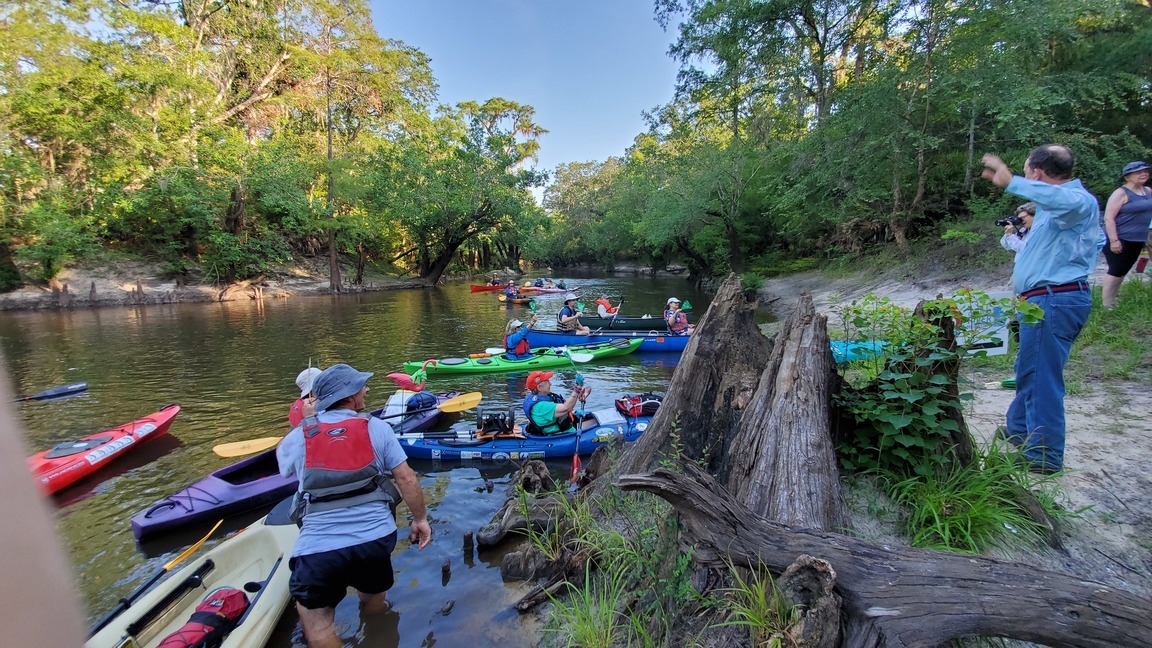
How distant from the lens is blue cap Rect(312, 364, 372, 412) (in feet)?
11.1

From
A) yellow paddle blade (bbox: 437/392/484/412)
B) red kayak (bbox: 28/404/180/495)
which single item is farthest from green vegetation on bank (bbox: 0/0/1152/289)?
red kayak (bbox: 28/404/180/495)

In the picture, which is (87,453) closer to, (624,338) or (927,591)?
(927,591)

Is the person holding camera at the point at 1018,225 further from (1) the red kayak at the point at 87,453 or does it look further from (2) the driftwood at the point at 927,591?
(1) the red kayak at the point at 87,453

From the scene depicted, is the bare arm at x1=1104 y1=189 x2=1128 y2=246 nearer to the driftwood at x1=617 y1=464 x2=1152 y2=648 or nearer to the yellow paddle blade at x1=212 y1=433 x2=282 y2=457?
the driftwood at x1=617 y1=464 x2=1152 y2=648

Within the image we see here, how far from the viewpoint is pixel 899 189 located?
15.9 metres

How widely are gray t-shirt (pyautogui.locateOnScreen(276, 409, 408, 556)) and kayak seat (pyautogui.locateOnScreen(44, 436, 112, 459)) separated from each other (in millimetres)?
5330

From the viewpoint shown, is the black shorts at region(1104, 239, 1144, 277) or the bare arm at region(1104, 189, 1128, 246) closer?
the bare arm at region(1104, 189, 1128, 246)

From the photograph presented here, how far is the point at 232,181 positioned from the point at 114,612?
29294 millimetres

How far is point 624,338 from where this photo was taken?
44.5ft

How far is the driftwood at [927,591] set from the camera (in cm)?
190


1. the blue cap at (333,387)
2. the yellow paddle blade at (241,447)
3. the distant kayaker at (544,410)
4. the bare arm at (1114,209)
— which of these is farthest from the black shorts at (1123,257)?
the yellow paddle blade at (241,447)

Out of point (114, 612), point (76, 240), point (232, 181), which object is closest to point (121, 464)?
point (114, 612)

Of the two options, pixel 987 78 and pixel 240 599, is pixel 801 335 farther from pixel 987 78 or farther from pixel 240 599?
pixel 987 78

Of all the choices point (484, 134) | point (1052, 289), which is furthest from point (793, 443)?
point (484, 134)
